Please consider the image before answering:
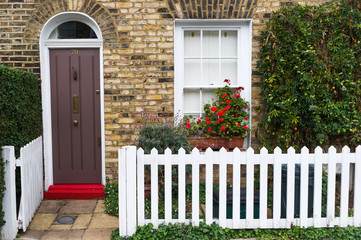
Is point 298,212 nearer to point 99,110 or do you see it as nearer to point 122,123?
point 122,123

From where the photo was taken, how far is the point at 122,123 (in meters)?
5.17

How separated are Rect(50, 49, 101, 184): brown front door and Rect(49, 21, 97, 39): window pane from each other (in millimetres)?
248

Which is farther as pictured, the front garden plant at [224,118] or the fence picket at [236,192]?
the front garden plant at [224,118]

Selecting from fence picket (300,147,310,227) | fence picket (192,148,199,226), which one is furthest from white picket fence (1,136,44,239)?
fence picket (300,147,310,227)

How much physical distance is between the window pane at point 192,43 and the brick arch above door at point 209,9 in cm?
33

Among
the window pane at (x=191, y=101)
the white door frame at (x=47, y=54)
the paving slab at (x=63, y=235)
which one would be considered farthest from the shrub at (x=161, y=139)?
the paving slab at (x=63, y=235)

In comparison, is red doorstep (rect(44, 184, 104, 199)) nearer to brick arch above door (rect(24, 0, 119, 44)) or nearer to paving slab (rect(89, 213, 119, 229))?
paving slab (rect(89, 213, 119, 229))

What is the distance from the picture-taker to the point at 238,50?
17.4 feet

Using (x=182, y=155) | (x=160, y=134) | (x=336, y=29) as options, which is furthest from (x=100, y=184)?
(x=336, y=29)

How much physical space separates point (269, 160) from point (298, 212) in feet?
2.85

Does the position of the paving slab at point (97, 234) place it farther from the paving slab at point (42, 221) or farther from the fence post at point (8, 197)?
the fence post at point (8, 197)

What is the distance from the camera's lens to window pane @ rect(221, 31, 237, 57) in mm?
5336

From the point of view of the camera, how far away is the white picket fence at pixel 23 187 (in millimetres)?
3586

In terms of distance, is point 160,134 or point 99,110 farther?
point 99,110
